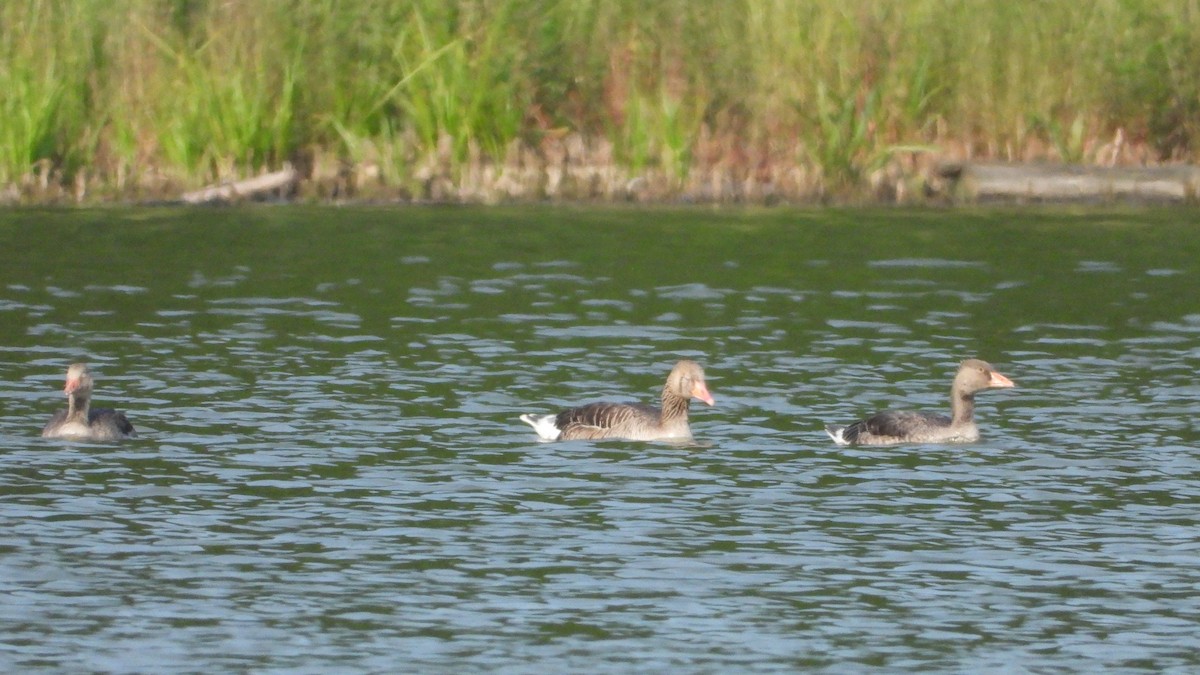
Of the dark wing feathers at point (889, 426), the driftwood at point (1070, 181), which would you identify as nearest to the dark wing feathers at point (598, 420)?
the dark wing feathers at point (889, 426)

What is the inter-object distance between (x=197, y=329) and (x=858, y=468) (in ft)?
23.5

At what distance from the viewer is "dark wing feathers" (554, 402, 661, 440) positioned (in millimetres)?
14359

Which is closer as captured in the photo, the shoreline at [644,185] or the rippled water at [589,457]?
the rippled water at [589,457]

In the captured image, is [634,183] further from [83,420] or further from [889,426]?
[83,420]

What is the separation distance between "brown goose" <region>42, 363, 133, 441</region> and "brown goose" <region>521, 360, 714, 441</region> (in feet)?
8.37

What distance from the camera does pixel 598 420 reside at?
1438cm

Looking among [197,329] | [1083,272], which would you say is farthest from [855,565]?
[1083,272]

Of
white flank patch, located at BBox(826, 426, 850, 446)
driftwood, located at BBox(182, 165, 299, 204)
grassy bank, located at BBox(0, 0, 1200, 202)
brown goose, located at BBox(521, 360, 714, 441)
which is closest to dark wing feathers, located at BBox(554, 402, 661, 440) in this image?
brown goose, located at BBox(521, 360, 714, 441)

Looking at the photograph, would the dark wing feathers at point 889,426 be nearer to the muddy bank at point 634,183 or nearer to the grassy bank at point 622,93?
the grassy bank at point 622,93

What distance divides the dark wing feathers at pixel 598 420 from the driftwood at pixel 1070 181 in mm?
13082

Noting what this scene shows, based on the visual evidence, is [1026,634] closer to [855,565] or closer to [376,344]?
[855,565]

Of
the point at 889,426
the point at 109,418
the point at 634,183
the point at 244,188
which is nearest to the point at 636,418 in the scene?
the point at 889,426

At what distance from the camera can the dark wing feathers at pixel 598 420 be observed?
14359 millimetres

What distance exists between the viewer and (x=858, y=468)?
13703mm
